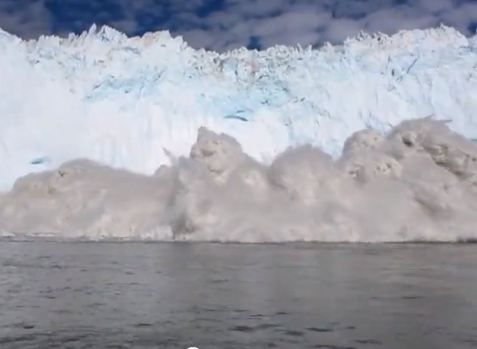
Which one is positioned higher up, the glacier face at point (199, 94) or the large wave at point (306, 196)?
the glacier face at point (199, 94)

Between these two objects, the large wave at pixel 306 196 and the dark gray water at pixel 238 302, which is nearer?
the dark gray water at pixel 238 302

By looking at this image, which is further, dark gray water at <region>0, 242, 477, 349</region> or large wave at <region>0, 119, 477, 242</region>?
large wave at <region>0, 119, 477, 242</region>

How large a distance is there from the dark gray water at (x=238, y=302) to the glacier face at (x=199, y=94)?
109ft

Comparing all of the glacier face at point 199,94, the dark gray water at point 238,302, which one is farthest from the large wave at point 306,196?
the glacier face at point 199,94

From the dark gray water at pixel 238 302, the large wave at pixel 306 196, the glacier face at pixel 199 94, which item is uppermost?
the glacier face at pixel 199 94

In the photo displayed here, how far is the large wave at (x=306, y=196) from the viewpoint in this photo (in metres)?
29.2

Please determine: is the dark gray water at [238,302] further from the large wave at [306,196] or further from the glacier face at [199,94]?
the glacier face at [199,94]

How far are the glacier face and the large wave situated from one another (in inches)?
678

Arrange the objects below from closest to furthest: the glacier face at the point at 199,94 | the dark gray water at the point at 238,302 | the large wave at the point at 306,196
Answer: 1. the dark gray water at the point at 238,302
2. the large wave at the point at 306,196
3. the glacier face at the point at 199,94

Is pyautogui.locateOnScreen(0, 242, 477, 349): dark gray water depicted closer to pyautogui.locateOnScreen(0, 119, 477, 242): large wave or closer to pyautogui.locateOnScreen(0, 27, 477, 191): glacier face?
pyautogui.locateOnScreen(0, 119, 477, 242): large wave

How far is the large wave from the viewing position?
29156 millimetres

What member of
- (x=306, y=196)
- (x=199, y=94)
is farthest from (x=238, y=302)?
(x=199, y=94)

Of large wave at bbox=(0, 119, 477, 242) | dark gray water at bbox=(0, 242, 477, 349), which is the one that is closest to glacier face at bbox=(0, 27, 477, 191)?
large wave at bbox=(0, 119, 477, 242)

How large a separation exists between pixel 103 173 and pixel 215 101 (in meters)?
17.5
